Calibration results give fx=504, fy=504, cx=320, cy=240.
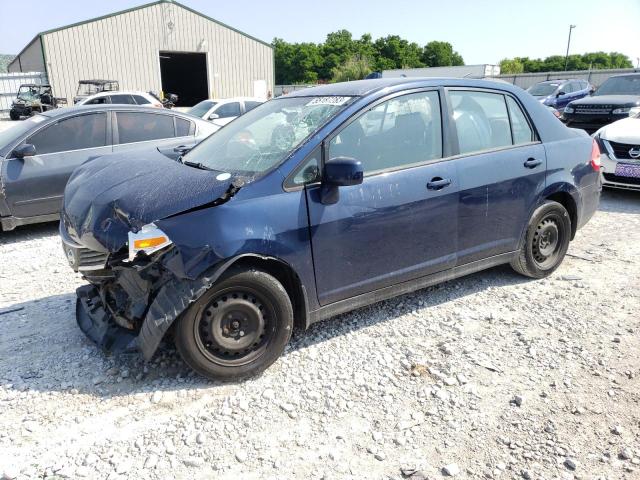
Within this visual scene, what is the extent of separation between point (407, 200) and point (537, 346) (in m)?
1.38

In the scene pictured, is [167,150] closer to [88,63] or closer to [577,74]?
[88,63]

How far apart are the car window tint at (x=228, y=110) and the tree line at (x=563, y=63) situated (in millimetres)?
87180

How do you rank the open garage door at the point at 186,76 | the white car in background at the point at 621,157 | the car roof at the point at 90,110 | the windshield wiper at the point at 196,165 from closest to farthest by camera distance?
the windshield wiper at the point at 196,165, the car roof at the point at 90,110, the white car in background at the point at 621,157, the open garage door at the point at 186,76

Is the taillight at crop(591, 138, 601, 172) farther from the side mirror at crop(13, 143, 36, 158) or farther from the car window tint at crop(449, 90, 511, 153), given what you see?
the side mirror at crop(13, 143, 36, 158)

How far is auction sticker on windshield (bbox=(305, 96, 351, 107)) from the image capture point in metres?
3.53

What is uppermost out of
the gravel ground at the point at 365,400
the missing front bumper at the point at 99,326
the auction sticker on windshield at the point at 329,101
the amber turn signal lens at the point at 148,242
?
the auction sticker on windshield at the point at 329,101

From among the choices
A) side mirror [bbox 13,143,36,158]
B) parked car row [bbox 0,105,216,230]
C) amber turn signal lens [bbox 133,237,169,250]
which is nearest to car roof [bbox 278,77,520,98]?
amber turn signal lens [bbox 133,237,169,250]

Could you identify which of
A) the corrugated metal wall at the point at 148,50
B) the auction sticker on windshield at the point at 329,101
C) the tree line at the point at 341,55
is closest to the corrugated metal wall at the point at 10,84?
the corrugated metal wall at the point at 148,50

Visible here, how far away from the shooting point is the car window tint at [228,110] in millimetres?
14281

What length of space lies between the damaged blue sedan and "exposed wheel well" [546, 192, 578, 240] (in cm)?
24

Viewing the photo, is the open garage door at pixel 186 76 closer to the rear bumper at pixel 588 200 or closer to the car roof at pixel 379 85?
the car roof at pixel 379 85

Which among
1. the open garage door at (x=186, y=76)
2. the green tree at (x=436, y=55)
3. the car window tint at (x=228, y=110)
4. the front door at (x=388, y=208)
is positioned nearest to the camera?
the front door at (x=388, y=208)

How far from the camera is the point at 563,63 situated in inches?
3775

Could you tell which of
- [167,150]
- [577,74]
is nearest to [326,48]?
[577,74]
